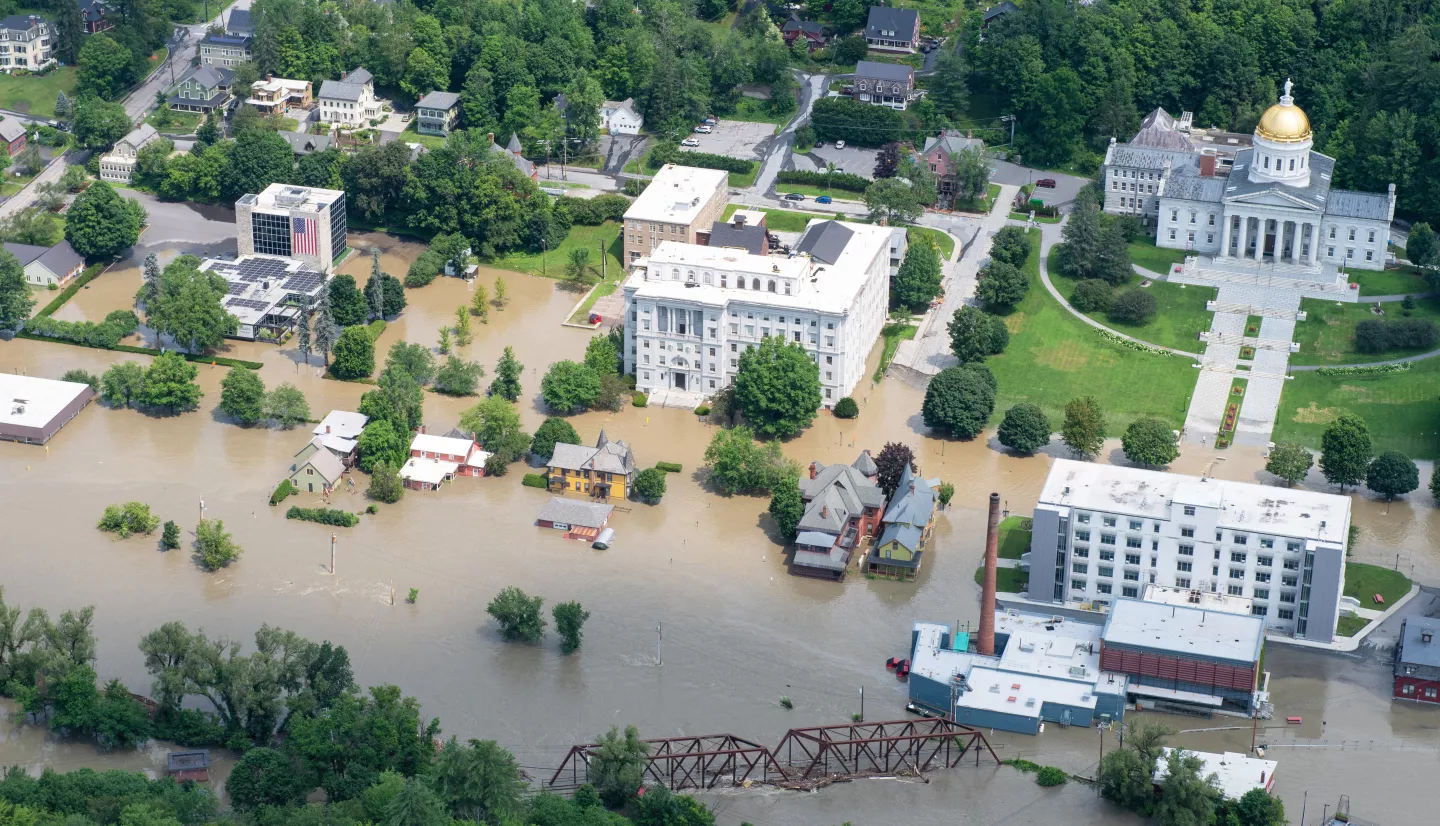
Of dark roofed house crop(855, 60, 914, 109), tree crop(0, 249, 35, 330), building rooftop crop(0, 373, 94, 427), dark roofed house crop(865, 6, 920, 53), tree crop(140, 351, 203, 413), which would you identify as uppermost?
dark roofed house crop(865, 6, 920, 53)

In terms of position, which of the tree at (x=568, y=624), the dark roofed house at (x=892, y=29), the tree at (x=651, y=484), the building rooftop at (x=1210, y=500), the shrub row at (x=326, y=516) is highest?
the dark roofed house at (x=892, y=29)

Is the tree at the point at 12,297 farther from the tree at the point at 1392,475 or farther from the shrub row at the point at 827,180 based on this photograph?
the tree at the point at 1392,475

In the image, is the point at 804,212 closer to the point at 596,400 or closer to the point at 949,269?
the point at 949,269

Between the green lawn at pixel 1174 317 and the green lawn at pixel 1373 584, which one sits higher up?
the green lawn at pixel 1174 317

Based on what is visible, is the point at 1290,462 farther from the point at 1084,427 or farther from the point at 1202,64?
the point at 1202,64

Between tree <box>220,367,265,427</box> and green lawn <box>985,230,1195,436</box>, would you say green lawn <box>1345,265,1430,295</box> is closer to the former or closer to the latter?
green lawn <box>985,230,1195,436</box>

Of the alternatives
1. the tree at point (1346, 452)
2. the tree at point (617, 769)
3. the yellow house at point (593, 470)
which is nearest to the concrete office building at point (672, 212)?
the yellow house at point (593, 470)

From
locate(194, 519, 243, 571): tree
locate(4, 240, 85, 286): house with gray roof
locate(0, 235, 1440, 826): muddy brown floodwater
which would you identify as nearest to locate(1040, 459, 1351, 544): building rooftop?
locate(0, 235, 1440, 826): muddy brown floodwater

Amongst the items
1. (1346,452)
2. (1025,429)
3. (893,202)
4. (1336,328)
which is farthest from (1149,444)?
(893,202)
